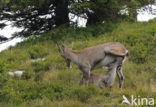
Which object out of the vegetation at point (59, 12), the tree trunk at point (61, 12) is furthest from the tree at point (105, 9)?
the tree trunk at point (61, 12)

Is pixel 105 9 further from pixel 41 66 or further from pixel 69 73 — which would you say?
pixel 69 73

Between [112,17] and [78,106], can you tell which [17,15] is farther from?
[78,106]

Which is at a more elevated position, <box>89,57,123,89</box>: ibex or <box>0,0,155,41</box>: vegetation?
<box>0,0,155,41</box>: vegetation

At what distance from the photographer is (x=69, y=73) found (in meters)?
11.4

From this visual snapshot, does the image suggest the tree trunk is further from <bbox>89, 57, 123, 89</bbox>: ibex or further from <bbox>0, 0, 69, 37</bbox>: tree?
<bbox>89, 57, 123, 89</bbox>: ibex

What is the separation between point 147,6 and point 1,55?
11992 mm

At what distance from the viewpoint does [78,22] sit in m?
18.5

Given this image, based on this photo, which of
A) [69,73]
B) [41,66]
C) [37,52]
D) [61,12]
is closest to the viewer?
[69,73]

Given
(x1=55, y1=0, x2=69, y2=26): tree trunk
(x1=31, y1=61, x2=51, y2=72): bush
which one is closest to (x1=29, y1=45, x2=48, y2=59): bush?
(x1=31, y1=61, x2=51, y2=72): bush

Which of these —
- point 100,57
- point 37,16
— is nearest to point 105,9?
→ point 37,16

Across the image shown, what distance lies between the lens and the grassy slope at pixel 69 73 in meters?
8.52

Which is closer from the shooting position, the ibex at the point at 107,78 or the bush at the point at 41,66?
Result: the ibex at the point at 107,78

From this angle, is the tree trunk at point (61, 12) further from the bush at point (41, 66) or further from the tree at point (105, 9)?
the bush at point (41, 66)

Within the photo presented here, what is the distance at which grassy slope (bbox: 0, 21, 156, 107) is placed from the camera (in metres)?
8.52
